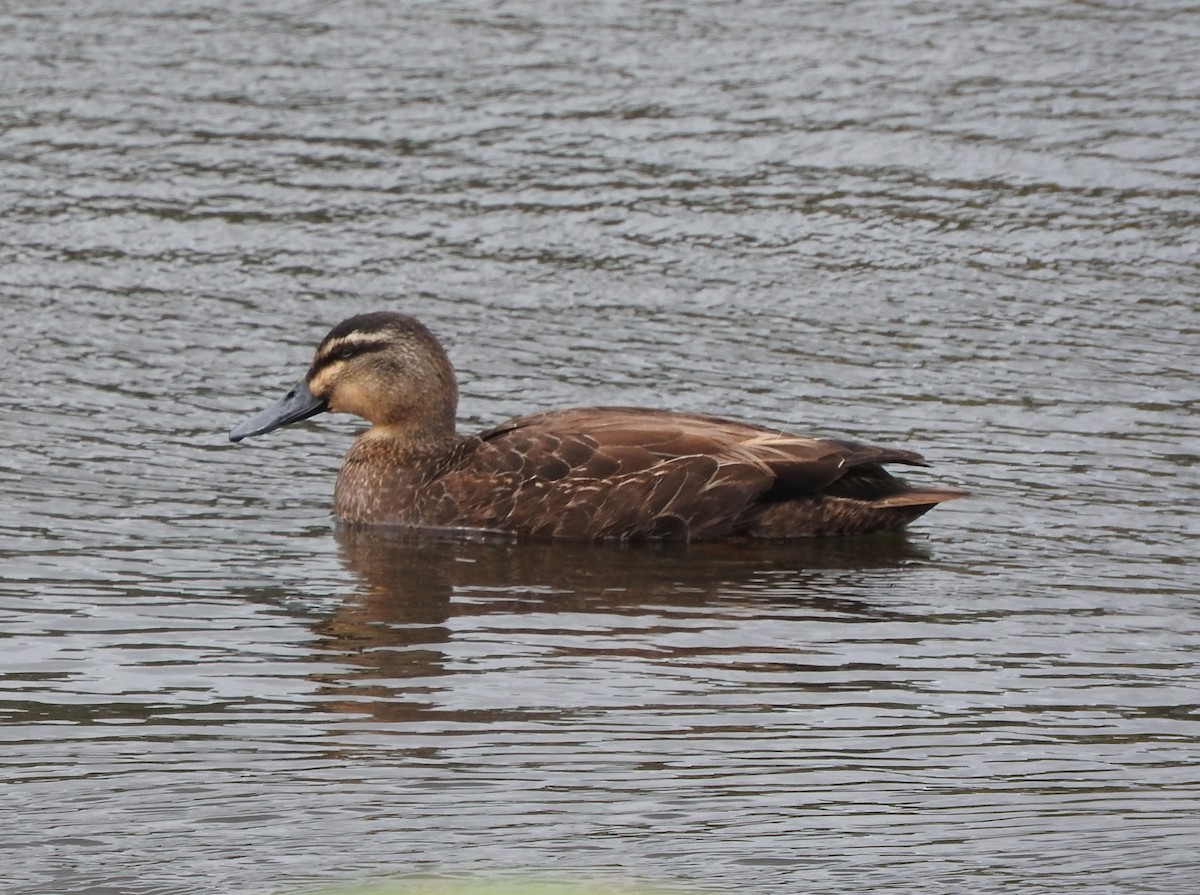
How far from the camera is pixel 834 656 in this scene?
9.42 meters

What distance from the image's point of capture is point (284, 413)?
12266 millimetres

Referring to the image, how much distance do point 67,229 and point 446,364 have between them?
190 inches

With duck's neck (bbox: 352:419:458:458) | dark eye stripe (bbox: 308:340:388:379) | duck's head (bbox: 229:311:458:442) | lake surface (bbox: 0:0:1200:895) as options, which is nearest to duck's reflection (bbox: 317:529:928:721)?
lake surface (bbox: 0:0:1200:895)

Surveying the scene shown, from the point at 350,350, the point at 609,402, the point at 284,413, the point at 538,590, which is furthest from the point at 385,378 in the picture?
the point at 538,590

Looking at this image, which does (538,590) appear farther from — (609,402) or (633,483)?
(609,402)

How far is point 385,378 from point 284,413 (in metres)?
0.52

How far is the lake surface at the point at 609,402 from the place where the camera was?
24.7 feet

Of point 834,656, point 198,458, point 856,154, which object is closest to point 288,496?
point 198,458

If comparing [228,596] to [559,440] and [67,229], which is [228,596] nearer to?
[559,440]

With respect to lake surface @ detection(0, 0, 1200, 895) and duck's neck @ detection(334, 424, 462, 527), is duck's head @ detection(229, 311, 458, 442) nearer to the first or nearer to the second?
duck's neck @ detection(334, 424, 462, 527)

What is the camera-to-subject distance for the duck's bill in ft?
39.8

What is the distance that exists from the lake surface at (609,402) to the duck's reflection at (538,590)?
36 millimetres

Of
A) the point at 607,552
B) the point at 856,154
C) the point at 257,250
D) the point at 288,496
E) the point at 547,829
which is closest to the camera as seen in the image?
the point at 547,829

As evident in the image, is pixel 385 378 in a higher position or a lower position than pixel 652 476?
higher
